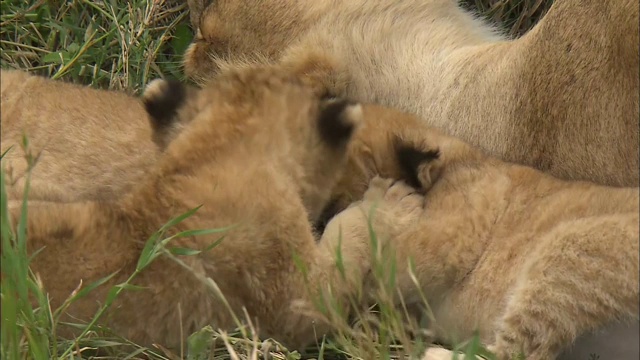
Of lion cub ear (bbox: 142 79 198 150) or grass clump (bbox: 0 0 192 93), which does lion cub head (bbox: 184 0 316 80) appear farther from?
lion cub ear (bbox: 142 79 198 150)

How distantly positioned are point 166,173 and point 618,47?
1212 millimetres

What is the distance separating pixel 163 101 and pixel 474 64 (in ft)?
3.45

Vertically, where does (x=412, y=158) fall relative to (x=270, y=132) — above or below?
below

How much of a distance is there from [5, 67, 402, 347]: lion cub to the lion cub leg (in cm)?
38

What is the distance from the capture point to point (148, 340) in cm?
220

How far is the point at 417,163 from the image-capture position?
247 centimetres

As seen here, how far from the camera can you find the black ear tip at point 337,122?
2277mm

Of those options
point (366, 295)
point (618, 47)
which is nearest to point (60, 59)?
point (366, 295)

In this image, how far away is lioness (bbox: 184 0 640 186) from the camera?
2525 mm

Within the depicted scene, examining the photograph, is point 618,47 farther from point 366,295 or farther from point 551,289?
point 366,295

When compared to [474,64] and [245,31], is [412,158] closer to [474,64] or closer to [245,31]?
[474,64]

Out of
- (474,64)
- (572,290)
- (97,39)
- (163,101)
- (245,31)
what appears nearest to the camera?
(572,290)

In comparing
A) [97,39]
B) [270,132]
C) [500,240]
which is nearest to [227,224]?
[270,132]

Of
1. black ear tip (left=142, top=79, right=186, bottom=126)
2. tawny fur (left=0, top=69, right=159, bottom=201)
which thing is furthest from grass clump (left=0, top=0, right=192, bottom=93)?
black ear tip (left=142, top=79, right=186, bottom=126)
